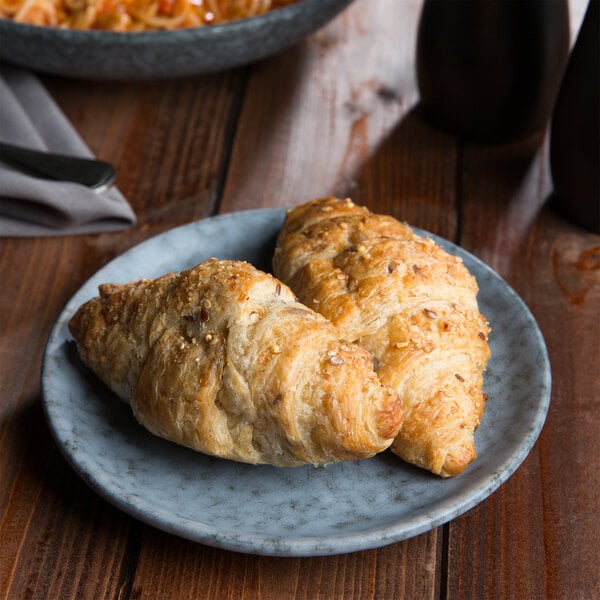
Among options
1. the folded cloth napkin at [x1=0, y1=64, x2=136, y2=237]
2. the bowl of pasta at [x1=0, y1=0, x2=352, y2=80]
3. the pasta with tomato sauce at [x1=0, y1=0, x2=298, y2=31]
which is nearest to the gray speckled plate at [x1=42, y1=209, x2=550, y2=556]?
the folded cloth napkin at [x1=0, y1=64, x2=136, y2=237]

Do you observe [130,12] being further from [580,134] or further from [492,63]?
[580,134]

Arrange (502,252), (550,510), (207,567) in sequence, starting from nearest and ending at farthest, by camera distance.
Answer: (207,567) < (550,510) < (502,252)

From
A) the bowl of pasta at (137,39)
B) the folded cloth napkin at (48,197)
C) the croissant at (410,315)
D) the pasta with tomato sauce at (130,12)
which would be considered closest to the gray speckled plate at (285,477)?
the croissant at (410,315)

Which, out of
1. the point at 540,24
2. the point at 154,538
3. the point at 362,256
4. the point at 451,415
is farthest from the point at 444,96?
the point at 154,538

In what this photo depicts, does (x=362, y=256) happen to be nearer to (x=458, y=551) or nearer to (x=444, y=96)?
(x=458, y=551)

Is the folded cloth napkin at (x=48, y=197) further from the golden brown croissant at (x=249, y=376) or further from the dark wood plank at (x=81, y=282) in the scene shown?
the golden brown croissant at (x=249, y=376)

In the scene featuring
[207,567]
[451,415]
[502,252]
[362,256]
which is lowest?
[502,252]
